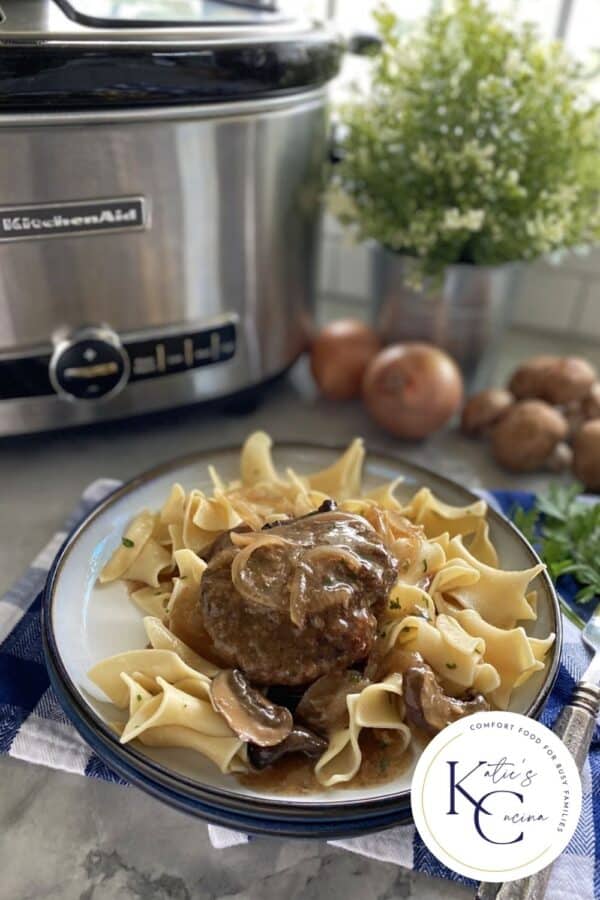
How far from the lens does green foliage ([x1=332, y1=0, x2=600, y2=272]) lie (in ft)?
4.33

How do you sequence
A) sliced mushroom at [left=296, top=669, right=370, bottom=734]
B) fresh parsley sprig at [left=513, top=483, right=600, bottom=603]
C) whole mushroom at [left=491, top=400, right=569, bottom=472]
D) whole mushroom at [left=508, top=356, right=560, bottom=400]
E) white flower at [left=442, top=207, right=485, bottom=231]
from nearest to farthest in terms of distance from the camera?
sliced mushroom at [left=296, top=669, right=370, bottom=734]
fresh parsley sprig at [left=513, top=483, right=600, bottom=603]
white flower at [left=442, top=207, right=485, bottom=231]
whole mushroom at [left=491, top=400, right=569, bottom=472]
whole mushroom at [left=508, top=356, right=560, bottom=400]

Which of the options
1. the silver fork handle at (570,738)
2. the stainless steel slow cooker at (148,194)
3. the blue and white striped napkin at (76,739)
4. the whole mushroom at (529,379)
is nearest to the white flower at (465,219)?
the stainless steel slow cooker at (148,194)

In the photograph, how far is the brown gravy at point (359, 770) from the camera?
0.74 metres

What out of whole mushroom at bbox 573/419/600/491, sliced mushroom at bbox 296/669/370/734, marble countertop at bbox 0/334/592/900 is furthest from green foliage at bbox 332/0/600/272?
marble countertop at bbox 0/334/592/900

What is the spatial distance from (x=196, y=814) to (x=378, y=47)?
4.45ft

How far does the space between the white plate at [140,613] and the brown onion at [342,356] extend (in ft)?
1.22

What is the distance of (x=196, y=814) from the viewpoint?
28.1 inches

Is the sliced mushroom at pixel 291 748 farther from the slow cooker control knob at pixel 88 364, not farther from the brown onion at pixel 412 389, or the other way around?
the brown onion at pixel 412 389

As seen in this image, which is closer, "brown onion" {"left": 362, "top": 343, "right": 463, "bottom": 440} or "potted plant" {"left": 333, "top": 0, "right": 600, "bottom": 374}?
"potted plant" {"left": 333, "top": 0, "right": 600, "bottom": 374}

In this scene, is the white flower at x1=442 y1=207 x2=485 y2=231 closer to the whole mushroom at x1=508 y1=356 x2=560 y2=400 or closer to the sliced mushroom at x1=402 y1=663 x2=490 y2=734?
the whole mushroom at x1=508 y1=356 x2=560 y2=400

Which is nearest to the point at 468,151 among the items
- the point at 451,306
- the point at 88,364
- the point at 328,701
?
the point at 451,306

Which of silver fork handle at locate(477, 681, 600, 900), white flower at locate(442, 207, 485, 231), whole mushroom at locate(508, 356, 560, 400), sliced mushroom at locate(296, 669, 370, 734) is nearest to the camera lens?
silver fork handle at locate(477, 681, 600, 900)

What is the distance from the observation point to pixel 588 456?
1385mm

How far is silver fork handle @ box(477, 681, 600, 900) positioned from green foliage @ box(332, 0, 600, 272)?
2.58ft
